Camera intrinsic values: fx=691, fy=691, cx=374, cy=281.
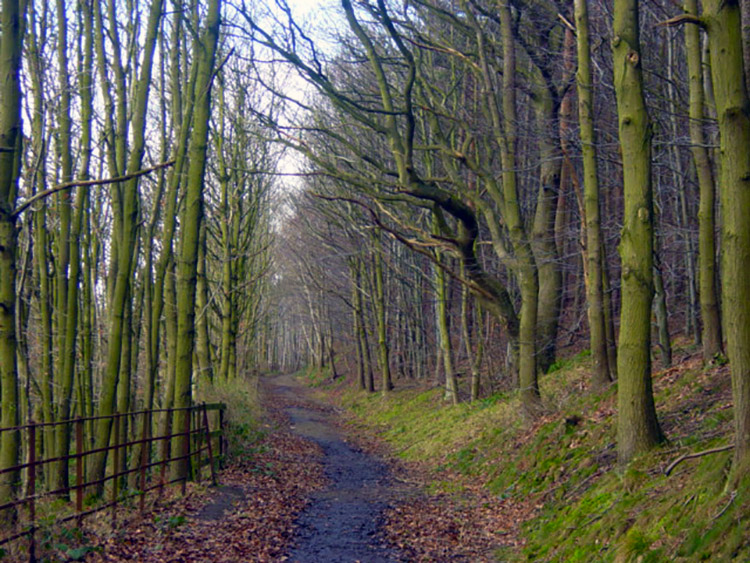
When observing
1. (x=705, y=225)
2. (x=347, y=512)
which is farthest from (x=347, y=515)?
(x=705, y=225)

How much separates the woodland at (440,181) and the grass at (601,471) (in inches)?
10.4

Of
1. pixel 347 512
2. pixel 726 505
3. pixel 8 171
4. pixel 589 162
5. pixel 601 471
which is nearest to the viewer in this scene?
pixel 726 505

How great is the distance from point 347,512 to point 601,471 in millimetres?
4112

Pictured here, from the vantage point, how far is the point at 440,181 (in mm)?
15234

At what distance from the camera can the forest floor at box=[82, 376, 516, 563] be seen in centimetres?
834

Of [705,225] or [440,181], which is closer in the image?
[705,225]

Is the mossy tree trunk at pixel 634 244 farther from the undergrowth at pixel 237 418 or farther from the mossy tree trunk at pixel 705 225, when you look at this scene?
the undergrowth at pixel 237 418

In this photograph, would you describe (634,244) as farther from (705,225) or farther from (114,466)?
(114,466)

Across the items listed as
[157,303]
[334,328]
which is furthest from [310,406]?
[157,303]

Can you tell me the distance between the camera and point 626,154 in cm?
817

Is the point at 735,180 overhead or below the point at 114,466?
overhead

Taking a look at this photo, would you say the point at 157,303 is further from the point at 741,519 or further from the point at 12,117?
the point at 741,519

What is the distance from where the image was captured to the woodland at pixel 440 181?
8.10 m

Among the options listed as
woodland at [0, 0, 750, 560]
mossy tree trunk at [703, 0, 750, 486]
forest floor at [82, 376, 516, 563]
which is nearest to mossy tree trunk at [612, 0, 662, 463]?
woodland at [0, 0, 750, 560]
